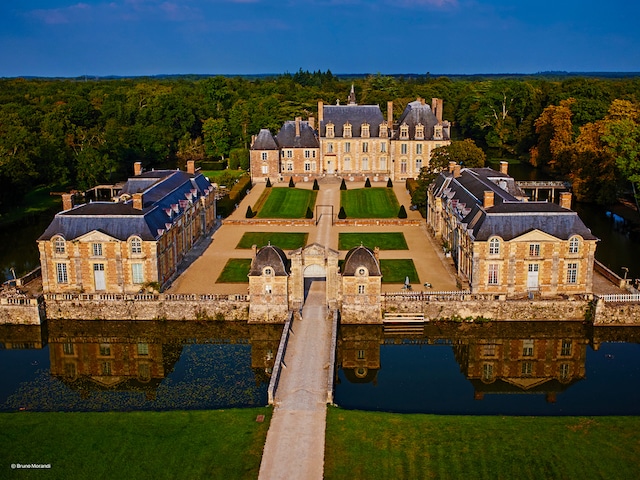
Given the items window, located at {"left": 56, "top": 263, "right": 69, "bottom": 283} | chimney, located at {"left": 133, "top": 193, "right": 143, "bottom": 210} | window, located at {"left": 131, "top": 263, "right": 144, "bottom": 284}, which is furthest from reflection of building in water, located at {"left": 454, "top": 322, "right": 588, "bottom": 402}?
window, located at {"left": 56, "top": 263, "right": 69, "bottom": 283}

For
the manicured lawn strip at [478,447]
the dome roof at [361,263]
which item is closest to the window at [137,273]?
the dome roof at [361,263]

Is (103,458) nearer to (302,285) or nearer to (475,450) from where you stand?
(475,450)

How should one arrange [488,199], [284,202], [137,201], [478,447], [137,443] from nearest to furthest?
[478,447], [137,443], [488,199], [137,201], [284,202]

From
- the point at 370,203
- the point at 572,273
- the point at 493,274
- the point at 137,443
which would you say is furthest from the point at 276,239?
the point at 137,443

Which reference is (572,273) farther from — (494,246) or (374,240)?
(374,240)

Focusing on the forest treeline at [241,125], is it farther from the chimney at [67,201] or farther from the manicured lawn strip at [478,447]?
the manicured lawn strip at [478,447]
